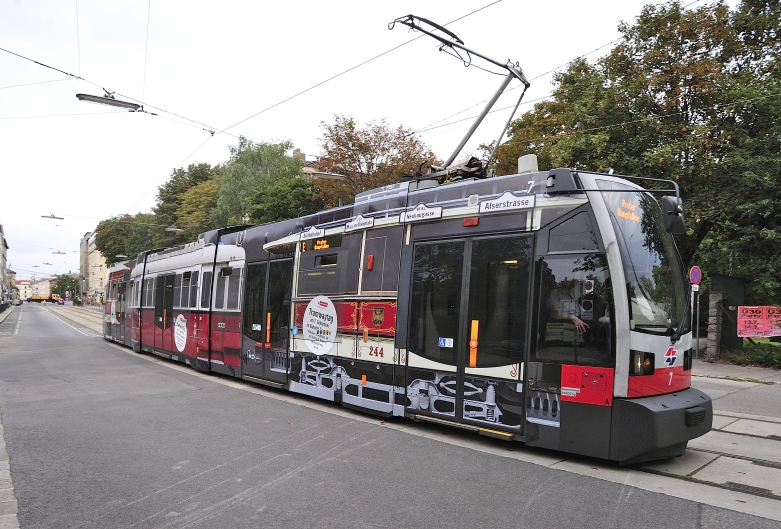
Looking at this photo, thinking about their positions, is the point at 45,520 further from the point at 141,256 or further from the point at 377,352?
the point at 141,256

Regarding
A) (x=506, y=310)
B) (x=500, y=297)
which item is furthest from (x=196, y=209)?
(x=506, y=310)

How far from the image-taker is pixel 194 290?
599 inches

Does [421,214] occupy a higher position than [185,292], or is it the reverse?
[421,214]

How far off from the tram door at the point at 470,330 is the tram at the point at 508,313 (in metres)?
0.02

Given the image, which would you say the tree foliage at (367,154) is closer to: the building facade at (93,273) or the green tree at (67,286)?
the building facade at (93,273)

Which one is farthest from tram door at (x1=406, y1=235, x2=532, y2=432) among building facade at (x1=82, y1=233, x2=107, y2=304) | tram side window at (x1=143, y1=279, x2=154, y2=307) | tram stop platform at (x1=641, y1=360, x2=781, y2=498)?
building facade at (x1=82, y1=233, x2=107, y2=304)

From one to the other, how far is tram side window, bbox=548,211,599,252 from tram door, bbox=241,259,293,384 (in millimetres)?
5705

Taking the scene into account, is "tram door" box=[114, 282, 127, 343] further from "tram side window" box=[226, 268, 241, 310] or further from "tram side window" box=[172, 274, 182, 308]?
"tram side window" box=[226, 268, 241, 310]

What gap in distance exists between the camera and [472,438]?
24.5 feet

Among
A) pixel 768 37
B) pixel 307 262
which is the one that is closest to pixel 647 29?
pixel 768 37

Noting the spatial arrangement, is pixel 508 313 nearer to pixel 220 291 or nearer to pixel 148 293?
pixel 220 291

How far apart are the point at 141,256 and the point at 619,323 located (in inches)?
731

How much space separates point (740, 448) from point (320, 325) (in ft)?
20.0

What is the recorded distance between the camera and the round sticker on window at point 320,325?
9.56m
